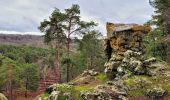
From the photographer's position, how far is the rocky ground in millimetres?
24250

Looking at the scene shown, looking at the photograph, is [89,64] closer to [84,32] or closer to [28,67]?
[28,67]

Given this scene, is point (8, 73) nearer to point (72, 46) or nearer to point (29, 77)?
point (29, 77)

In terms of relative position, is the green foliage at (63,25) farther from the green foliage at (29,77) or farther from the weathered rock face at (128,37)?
the green foliage at (29,77)

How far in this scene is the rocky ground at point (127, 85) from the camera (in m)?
24.2

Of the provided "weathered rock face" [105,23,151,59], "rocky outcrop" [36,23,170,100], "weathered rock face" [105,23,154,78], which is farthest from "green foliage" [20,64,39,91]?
"weathered rock face" [105,23,151,59]

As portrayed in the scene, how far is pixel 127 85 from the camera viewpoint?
2664 cm

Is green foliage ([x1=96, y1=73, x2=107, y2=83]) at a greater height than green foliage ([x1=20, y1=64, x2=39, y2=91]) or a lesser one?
greater

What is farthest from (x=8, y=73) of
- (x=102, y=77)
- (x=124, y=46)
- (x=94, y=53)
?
(x=124, y=46)

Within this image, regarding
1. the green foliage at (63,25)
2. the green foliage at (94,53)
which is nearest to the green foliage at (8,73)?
the green foliage at (94,53)

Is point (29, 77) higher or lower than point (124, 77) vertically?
lower

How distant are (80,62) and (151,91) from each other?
57.3 m

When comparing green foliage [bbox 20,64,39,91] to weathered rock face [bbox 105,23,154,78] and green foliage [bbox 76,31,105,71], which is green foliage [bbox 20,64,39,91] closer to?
green foliage [bbox 76,31,105,71]

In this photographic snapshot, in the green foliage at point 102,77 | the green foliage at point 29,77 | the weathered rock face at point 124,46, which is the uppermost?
the weathered rock face at point 124,46

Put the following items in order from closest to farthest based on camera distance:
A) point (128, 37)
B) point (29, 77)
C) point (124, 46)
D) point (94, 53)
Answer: point (128, 37)
point (124, 46)
point (94, 53)
point (29, 77)
